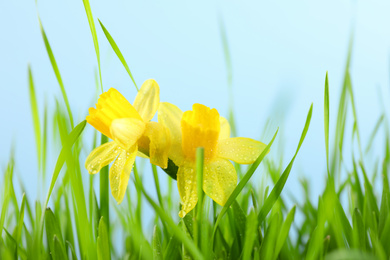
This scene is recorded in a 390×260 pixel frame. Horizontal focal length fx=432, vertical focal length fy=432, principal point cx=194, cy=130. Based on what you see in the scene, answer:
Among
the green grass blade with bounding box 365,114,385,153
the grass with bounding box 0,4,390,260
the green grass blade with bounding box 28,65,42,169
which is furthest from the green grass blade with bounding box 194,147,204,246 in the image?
the green grass blade with bounding box 365,114,385,153

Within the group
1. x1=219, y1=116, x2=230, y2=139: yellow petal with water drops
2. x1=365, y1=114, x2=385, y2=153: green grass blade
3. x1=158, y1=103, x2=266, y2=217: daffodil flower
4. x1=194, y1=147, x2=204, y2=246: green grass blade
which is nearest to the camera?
x1=194, y1=147, x2=204, y2=246: green grass blade

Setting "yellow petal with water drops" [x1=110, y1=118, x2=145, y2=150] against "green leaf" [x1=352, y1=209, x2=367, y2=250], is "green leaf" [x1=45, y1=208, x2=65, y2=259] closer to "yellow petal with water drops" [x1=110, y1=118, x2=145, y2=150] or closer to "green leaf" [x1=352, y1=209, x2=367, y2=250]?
"yellow petal with water drops" [x1=110, y1=118, x2=145, y2=150]

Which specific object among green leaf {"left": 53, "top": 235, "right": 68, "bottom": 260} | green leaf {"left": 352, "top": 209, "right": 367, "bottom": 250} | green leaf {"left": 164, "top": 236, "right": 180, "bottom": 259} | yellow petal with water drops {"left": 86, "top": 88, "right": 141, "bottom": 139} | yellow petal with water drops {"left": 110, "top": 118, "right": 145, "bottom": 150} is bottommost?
green leaf {"left": 352, "top": 209, "right": 367, "bottom": 250}

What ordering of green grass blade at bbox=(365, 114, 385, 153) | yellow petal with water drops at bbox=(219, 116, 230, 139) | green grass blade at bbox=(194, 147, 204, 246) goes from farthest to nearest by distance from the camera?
green grass blade at bbox=(365, 114, 385, 153)
yellow petal with water drops at bbox=(219, 116, 230, 139)
green grass blade at bbox=(194, 147, 204, 246)

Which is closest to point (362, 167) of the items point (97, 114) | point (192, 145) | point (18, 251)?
point (192, 145)

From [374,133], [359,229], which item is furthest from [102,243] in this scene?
[374,133]

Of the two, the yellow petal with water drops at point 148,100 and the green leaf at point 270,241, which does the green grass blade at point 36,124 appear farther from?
the green leaf at point 270,241

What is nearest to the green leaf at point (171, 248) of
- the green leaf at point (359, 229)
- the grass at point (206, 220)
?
the grass at point (206, 220)
